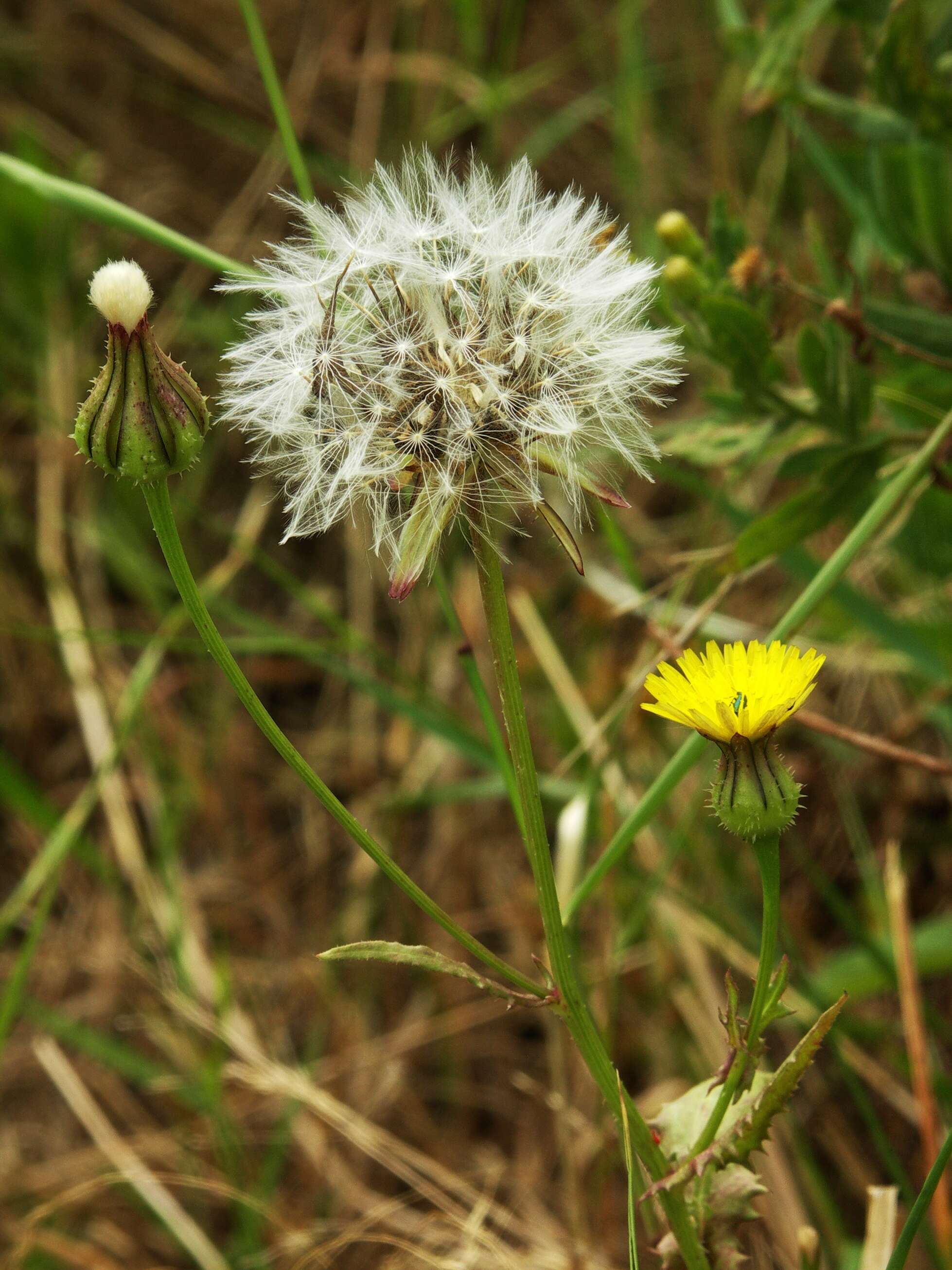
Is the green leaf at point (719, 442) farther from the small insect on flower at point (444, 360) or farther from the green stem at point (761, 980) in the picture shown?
the green stem at point (761, 980)

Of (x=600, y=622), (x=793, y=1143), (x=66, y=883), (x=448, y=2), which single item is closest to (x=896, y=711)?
(x=600, y=622)

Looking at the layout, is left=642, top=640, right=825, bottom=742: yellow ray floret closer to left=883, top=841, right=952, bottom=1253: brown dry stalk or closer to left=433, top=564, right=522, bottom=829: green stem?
left=433, top=564, right=522, bottom=829: green stem

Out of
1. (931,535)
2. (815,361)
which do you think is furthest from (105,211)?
(931,535)

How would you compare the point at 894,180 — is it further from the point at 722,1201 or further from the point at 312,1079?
the point at 312,1079

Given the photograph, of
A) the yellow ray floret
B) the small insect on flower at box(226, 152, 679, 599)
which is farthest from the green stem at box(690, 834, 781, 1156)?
the small insect on flower at box(226, 152, 679, 599)

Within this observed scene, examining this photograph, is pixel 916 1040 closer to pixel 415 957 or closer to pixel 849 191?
pixel 415 957

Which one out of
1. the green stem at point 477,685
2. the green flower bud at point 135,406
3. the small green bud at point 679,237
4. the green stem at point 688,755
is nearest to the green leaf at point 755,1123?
the green stem at point 688,755

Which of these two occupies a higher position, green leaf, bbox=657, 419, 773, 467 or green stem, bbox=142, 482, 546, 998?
green leaf, bbox=657, 419, 773, 467
